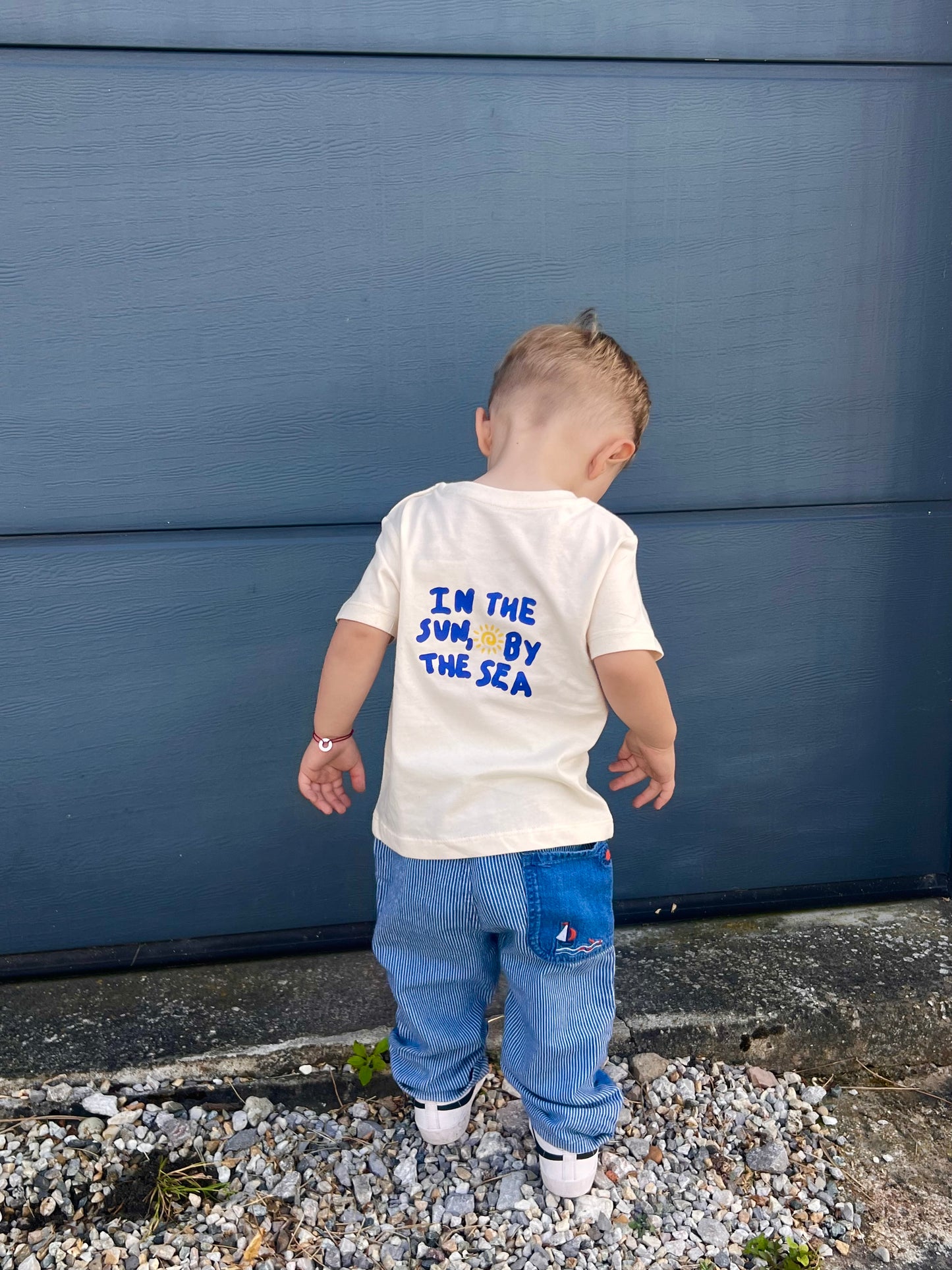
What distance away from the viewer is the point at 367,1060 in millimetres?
2049

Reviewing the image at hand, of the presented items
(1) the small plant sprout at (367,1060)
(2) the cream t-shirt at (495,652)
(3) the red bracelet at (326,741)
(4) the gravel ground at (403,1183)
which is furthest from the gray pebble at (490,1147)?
(3) the red bracelet at (326,741)

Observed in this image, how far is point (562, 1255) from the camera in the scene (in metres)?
1.70

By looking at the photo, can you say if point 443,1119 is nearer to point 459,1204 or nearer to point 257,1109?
point 459,1204

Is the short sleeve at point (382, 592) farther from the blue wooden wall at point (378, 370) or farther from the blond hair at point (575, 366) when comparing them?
the blue wooden wall at point (378, 370)

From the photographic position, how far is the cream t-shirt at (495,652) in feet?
5.23

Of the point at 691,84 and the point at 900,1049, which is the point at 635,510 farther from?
the point at 900,1049

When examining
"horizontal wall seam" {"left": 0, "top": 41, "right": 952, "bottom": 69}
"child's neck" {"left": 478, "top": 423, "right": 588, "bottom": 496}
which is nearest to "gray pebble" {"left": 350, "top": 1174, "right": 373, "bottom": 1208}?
"child's neck" {"left": 478, "top": 423, "right": 588, "bottom": 496}

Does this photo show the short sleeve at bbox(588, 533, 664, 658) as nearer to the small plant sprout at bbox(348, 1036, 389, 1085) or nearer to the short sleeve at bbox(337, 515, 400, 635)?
the short sleeve at bbox(337, 515, 400, 635)

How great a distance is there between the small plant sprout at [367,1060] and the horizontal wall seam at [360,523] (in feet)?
3.47

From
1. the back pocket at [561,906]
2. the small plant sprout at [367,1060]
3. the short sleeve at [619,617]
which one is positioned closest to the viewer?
the short sleeve at [619,617]

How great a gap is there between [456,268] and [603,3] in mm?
595

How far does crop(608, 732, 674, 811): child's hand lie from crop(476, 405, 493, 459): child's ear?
1.74 ft

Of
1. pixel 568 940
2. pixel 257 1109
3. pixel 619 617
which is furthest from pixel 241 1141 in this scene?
pixel 619 617

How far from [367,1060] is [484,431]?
121 cm
